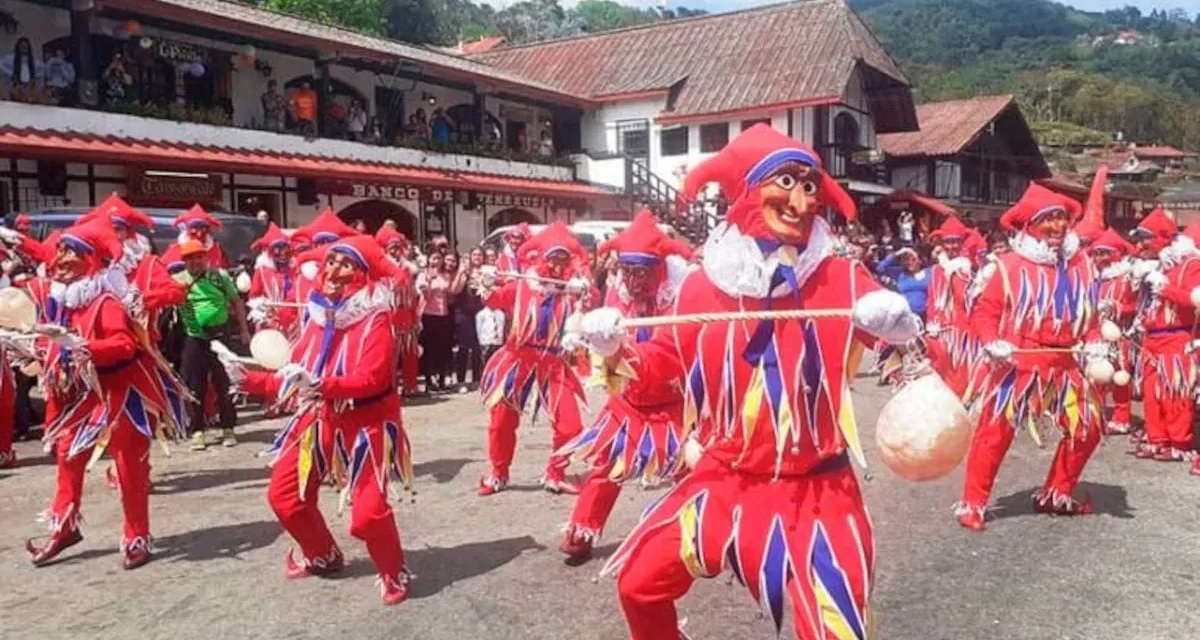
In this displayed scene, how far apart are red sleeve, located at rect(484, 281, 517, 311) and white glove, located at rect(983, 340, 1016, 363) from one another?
316 cm

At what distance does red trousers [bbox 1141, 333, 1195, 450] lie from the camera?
8.20 meters

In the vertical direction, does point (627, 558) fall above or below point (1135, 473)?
above

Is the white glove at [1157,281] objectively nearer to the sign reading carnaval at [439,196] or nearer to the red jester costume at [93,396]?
the red jester costume at [93,396]

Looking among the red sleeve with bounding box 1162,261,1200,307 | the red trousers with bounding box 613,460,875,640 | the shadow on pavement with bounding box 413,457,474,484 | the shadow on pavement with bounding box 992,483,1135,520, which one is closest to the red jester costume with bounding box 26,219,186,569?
the shadow on pavement with bounding box 413,457,474,484

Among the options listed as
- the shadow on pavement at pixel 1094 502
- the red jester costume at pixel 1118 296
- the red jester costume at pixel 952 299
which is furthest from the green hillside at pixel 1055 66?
the shadow on pavement at pixel 1094 502

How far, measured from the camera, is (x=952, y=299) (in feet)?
36.0

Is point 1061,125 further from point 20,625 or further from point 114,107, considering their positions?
point 20,625

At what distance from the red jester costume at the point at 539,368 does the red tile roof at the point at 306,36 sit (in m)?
12.0

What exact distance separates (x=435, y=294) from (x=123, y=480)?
23.5 ft

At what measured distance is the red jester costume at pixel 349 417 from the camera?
193 inches

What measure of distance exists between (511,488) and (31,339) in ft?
10.6

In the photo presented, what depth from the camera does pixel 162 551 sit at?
5.95 meters

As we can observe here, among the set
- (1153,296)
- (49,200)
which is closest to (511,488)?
(1153,296)

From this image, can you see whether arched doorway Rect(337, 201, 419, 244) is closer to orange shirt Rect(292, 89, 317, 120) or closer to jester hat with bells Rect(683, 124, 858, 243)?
orange shirt Rect(292, 89, 317, 120)
